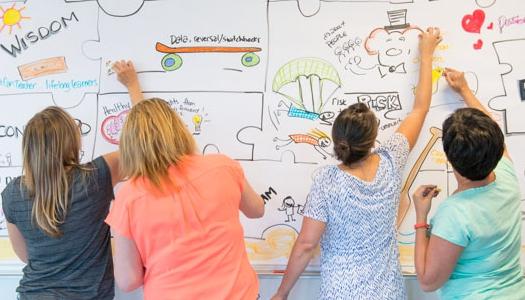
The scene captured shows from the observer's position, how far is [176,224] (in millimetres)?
1201

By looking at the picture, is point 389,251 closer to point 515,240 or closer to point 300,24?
point 515,240

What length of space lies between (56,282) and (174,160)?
0.61 m

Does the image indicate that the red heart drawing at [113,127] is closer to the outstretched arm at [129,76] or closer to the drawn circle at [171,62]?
the outstretched arm at [129,76]

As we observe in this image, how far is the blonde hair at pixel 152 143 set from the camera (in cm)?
120

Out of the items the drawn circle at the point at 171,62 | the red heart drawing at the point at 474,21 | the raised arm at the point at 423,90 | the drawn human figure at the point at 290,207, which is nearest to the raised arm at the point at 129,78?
the drawn circle at the point at 171,62

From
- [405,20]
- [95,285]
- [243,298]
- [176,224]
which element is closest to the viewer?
[176,224]

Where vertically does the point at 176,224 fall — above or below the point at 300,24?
below

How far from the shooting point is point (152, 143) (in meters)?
1.20

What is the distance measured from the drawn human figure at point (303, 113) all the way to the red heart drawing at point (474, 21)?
2.01ft

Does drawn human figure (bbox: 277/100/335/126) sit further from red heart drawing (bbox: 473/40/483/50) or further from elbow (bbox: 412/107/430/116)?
red heart drawing (bbox: 473/40/483/50)

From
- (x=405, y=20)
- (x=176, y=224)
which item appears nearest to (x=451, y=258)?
(x=176, y=224)

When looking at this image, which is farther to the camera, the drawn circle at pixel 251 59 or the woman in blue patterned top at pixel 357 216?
the drawn circle at pixel 251 59

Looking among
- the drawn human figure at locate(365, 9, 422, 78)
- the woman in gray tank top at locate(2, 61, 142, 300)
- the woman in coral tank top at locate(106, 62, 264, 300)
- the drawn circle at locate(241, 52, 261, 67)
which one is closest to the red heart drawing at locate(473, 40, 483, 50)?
the drawn human figure at locate(365, 9, 422, 78)

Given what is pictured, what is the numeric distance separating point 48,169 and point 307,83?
0.98 metres
